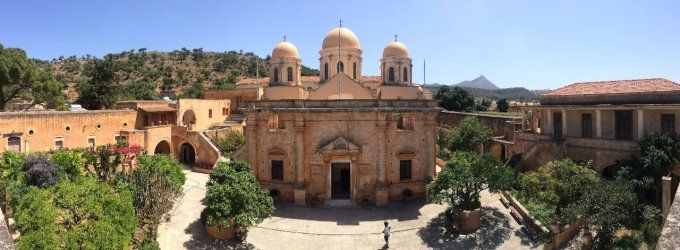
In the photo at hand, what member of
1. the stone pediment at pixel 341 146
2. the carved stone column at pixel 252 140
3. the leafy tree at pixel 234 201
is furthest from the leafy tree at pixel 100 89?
the stone pediment at pixel 341 146

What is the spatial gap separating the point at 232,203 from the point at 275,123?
759cm

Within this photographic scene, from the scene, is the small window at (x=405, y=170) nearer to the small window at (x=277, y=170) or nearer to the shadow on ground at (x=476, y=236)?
the shadow on ground at (x=476, y=236)

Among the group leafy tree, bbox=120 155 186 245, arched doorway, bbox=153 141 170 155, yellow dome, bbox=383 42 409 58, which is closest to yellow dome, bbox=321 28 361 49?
yellow dome, bbox=383 42 409 58

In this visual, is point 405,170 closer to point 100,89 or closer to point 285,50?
point 285,50

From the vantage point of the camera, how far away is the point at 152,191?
48.3ft

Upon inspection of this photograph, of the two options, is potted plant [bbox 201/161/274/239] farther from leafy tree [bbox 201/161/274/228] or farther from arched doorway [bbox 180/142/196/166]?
arched doorway [bbox 180/142/196/166]

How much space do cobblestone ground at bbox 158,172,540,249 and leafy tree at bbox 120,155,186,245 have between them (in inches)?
31.3

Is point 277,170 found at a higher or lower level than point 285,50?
lower

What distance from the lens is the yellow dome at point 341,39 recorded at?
3214cm

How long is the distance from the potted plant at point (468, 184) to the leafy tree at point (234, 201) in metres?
7.24

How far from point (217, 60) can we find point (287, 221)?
236ft

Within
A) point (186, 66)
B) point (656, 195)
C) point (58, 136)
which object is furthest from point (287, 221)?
point (186, 66)

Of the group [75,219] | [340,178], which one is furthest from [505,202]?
[75,219]

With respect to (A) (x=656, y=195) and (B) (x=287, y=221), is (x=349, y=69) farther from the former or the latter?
(A) (x=656, y=195)
